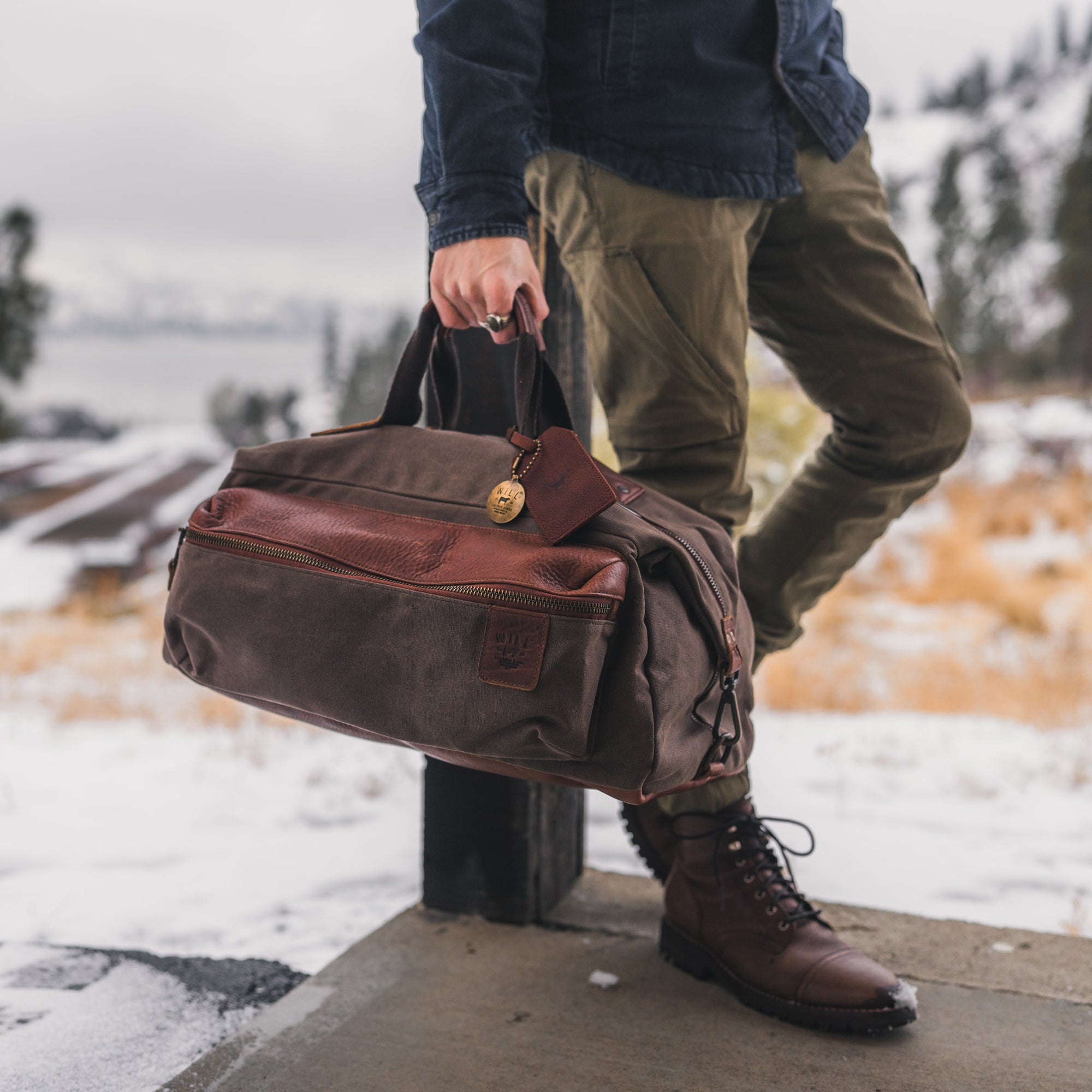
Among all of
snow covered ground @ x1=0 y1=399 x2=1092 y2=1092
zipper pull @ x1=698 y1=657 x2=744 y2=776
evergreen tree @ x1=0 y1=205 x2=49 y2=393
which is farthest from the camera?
evergreen tree @ x1=0 y1=205 x2=49 y2=393

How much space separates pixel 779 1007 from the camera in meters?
0.93

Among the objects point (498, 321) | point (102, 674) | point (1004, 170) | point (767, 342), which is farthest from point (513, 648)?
point (1004, 170)

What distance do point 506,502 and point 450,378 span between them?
11.3 inches

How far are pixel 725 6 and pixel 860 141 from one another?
0.25 m

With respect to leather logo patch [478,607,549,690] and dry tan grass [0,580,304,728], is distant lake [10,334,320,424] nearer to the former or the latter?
dry tan grass [0,580,304,728]

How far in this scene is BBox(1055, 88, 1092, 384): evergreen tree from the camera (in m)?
16.7

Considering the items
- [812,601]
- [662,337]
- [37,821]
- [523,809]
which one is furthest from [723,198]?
[37,821]

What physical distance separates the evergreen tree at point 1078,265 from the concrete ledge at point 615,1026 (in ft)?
60.3

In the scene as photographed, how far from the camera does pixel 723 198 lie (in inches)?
35.8

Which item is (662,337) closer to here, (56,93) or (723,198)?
(723,198)

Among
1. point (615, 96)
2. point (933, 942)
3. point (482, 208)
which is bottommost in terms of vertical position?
point (933, 942)

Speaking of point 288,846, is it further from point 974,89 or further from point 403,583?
point 974,89

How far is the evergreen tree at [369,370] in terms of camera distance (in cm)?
777

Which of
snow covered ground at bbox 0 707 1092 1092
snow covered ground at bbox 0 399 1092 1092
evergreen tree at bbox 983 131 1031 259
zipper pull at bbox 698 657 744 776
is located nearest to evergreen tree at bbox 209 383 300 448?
snow covered ground at bbox 0 399 1092 1092
